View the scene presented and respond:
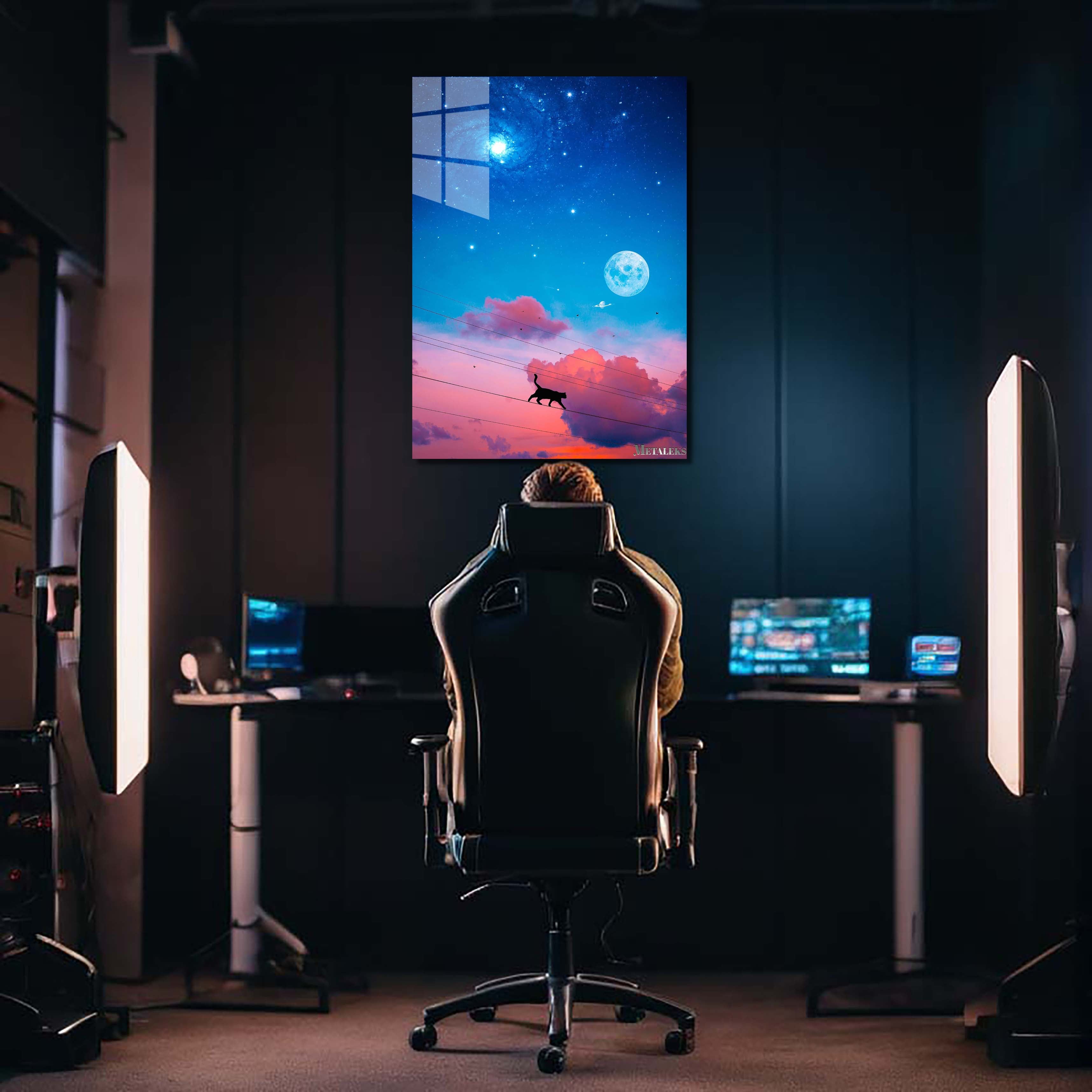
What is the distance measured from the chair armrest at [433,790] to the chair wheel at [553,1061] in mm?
550

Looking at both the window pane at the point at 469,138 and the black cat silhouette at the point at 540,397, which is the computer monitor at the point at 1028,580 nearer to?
the black cat silhouette at the point at 540,397

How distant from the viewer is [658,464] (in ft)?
17.4

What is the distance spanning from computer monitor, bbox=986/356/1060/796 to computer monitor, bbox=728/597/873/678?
1518 millimetres

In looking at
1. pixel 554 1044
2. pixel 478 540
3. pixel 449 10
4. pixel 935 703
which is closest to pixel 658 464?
pixel 478 540

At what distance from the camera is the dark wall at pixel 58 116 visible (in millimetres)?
4301

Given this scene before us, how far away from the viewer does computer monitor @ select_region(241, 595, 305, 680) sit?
4.66 meters

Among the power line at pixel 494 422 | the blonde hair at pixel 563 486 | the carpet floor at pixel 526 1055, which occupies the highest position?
the power line at pixel 494 422

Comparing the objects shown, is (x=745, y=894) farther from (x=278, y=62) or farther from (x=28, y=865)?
(x=278, y=62)

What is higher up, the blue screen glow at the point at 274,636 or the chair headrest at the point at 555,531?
the chair headrest at the point at 555,531

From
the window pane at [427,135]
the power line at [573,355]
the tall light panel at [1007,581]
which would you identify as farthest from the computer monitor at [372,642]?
the tall light panel at [1007,581]

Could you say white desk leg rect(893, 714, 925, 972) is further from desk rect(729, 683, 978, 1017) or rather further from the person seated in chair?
the person seated in chair

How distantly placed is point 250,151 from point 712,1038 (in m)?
3.60

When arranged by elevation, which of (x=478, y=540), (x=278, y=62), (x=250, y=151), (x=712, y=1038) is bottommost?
(x=712, y=1038)

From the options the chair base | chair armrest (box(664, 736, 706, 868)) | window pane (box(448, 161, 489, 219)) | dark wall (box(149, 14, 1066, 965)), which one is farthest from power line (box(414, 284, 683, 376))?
the chair base
